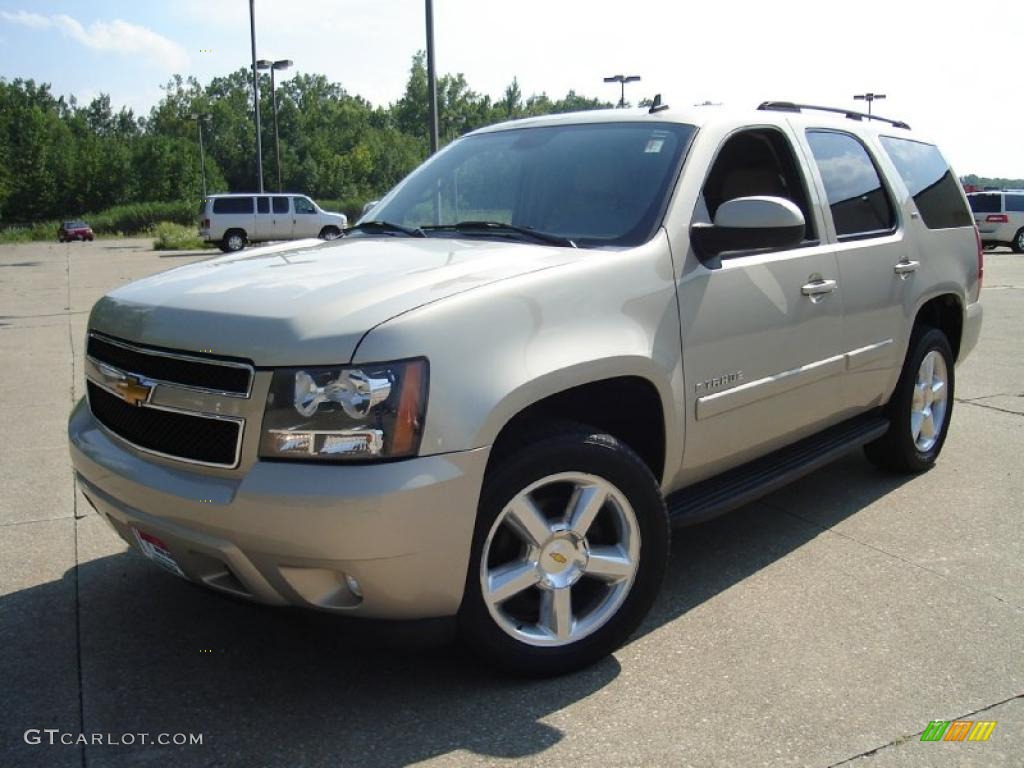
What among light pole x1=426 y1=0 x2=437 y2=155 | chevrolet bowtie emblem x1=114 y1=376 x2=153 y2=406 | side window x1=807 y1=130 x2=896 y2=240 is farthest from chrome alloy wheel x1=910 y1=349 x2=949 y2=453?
light pole x1=426 y1=0 x2=437 y2=155

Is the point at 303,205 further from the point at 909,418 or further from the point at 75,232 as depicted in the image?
the point at 909,418

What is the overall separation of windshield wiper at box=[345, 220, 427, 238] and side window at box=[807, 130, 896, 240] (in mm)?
1767

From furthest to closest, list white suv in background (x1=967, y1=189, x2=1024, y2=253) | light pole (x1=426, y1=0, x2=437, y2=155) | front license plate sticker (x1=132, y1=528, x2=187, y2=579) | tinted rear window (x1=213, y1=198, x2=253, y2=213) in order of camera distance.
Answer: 1. tinted rear window (x1=213, y1=198, x2=253, y2=213)
2. white suv in background (x1=967, y1=189, x2=1024, y2=253)
3. light pole (x1=426, y1=0, x2=437, y2=155)
4. front license plate sticker (x1=132, y1=528, x2=187, y2=579)

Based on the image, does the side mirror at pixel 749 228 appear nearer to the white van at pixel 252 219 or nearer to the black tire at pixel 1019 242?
the black tire at pixel 1019 242

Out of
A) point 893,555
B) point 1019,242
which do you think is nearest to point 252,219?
point 1019,242

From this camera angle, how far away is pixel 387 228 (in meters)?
3.99

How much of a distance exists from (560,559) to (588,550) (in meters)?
0.11

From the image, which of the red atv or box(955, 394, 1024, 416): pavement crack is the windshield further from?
the red atv

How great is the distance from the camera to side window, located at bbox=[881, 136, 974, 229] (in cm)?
486

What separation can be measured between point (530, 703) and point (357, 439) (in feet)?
3.30

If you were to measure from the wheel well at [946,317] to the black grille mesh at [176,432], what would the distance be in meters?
3.74

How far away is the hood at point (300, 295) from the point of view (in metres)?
2.54

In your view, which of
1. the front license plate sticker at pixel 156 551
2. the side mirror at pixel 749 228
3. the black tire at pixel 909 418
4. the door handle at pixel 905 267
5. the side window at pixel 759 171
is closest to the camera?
the front license plate sticker at pixel 156 551

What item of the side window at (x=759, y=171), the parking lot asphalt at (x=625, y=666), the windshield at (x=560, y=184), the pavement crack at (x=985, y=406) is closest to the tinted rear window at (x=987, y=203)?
the pavement crack at (x=985, y=406)
